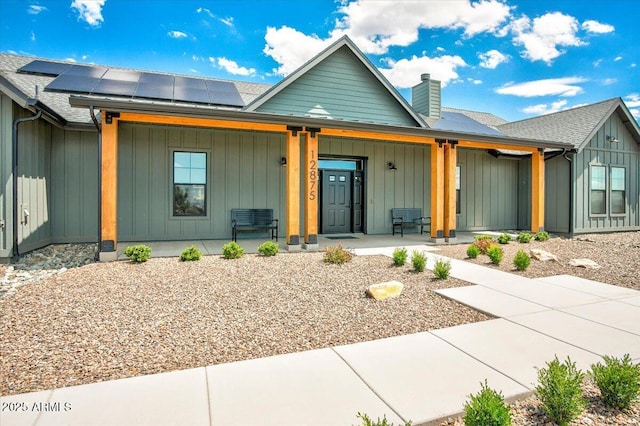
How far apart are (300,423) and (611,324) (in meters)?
3.56

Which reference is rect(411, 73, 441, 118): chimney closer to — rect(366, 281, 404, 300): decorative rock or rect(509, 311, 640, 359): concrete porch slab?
rect(366, 281, 404, 300): decorative rock

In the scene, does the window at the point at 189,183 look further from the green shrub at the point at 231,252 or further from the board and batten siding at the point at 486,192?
the board and batten siding at the point at 486,192

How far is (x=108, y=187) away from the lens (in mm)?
6387

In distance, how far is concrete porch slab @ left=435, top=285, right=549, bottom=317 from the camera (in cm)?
396

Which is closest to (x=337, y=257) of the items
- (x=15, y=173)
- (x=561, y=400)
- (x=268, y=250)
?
(x=268, y=250)

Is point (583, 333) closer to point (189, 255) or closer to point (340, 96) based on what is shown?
point (189, 255)

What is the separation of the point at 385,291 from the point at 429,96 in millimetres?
11663

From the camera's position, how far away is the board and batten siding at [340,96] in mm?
10148

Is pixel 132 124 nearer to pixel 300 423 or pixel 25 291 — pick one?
pixel 25 291

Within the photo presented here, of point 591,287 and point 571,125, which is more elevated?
point 571,125

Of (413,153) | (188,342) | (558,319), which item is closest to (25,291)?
(188,342)

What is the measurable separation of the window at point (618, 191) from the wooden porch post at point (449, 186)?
24.9 ft

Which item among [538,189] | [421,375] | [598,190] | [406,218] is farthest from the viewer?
[598,190]

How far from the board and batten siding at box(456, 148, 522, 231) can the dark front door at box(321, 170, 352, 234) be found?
4.41 meters
